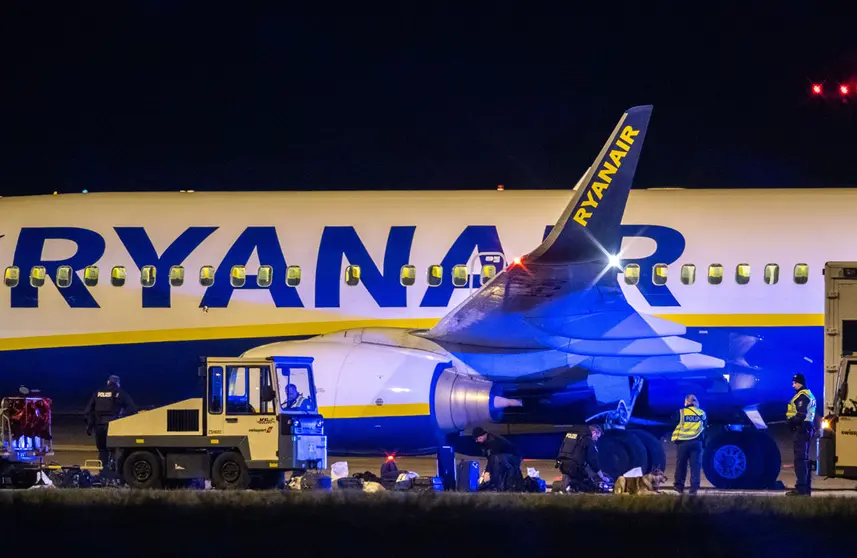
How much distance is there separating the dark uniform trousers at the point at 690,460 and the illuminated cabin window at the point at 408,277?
178 inches

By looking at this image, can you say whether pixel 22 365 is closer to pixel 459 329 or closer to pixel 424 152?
pixel 459 329

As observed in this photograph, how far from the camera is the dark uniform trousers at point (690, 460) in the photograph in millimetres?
17609

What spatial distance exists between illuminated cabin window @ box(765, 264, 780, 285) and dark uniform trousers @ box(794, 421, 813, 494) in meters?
2.49

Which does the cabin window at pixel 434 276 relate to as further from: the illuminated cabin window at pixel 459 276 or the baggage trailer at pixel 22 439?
the baggage trailer at pixel 22 439

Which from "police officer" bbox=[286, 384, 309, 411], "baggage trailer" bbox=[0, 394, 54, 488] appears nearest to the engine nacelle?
"police officer" bbox=[286, 384, 309, 411]

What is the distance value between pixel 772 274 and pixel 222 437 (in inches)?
310

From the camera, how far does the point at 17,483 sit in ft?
54.2

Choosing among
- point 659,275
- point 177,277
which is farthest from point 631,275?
point 177,277

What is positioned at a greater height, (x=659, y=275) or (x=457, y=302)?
(x=659, y=275)

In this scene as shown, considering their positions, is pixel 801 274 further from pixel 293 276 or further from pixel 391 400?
pixel 293 276

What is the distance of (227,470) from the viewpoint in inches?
650

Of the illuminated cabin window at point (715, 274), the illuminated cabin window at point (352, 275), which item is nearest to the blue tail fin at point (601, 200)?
the illuminated cabin window at point (715, 274)

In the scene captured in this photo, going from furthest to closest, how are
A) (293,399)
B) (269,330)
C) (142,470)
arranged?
(269,330) < (293,399) < (142,470)

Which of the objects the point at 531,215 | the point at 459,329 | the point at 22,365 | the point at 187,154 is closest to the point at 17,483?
the point at 22,365
